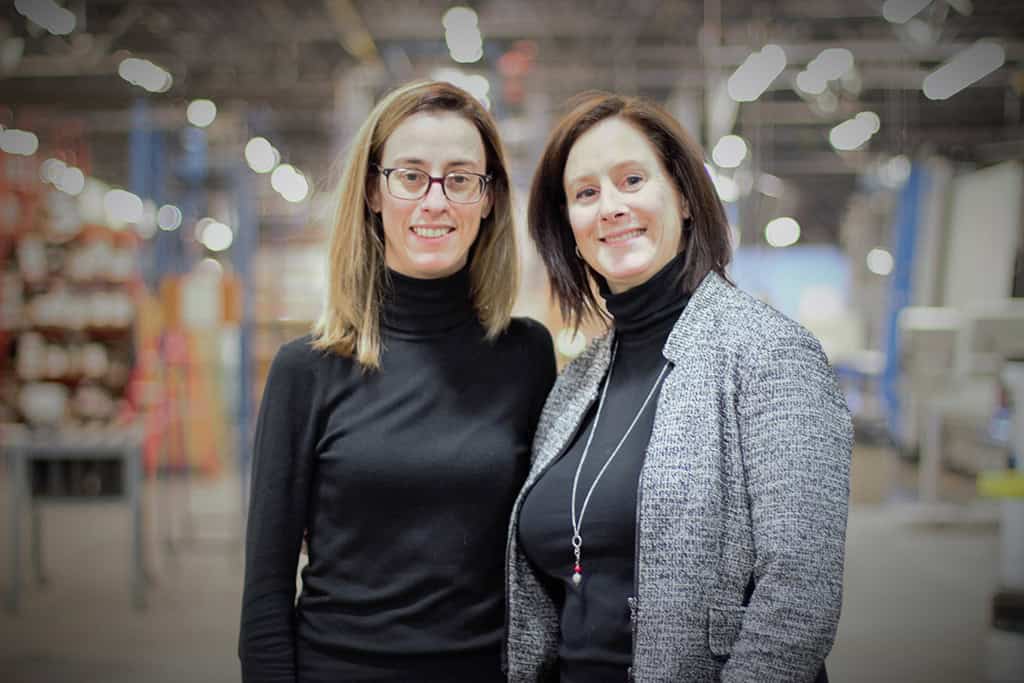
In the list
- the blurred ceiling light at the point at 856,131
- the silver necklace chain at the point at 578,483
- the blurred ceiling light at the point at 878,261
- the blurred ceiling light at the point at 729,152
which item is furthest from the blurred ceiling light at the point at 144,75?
the blurred ceiling light at the point at 878,261

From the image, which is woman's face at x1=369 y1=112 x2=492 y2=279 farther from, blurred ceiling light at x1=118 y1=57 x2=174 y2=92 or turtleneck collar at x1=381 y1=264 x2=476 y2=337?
blurred ceiling light at x1=118 y1=57 x2=174 y2=92

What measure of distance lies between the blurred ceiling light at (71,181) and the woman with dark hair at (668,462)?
10.9 m

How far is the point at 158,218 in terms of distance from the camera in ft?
27.1

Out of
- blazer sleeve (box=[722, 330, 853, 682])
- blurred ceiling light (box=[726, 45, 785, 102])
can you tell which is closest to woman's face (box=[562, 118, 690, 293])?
blazer sleeve (box=[722, 330, 853, 682])

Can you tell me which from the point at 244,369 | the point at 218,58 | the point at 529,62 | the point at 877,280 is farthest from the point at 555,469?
the point at 877,280

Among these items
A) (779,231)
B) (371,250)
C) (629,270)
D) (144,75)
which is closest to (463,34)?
(144,75)

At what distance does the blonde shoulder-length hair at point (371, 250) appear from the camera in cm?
Answer: 167

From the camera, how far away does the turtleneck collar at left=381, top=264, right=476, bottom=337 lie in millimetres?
1728

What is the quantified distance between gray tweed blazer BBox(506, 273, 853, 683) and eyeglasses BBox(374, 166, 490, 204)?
1.74 ft

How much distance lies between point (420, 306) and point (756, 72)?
22.4 feet

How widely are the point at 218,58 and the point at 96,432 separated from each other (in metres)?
6.76

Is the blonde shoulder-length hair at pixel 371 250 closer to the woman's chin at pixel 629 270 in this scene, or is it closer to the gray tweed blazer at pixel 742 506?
the woman's chin at pixel 629 270

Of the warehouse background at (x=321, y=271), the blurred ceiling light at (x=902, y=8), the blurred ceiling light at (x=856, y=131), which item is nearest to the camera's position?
the warehouse background at (x=321, y=271)

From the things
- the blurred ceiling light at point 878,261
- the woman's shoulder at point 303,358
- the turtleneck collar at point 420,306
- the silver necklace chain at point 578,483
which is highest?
the blurred ceiling light at point 878,261
